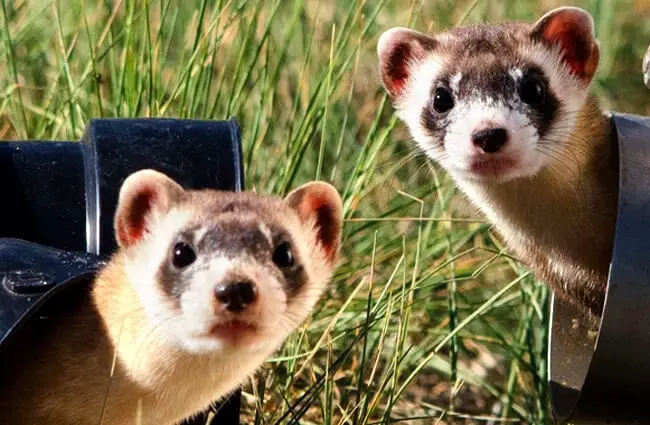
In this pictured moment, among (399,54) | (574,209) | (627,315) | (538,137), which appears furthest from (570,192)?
(399,54)

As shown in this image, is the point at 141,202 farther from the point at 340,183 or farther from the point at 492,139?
the point at 340,183

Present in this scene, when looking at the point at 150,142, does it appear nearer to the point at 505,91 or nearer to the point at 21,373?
the point at 21,373

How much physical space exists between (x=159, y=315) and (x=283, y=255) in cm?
29

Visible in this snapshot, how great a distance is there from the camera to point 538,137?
11.8ft

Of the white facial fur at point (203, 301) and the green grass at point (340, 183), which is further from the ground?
the white facial fur at point (203, 301)

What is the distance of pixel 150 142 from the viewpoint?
3545mm

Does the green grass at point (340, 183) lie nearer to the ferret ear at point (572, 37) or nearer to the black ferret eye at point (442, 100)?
the black ferret eye at point (442, 100)

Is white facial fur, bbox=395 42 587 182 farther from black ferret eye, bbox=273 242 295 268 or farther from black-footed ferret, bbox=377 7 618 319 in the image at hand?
black ferret eye, bbox=273 242 295 268

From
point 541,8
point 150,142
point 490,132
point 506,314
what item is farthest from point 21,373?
point 541,8

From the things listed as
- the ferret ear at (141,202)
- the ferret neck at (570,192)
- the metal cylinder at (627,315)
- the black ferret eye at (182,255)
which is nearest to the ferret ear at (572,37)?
the ferret neck at (570,192)

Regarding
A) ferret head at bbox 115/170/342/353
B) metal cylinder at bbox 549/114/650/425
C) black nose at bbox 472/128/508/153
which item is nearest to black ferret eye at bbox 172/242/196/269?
ferret head at bbox 115/170/342/353

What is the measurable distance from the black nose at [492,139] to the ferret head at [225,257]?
0.42 meters

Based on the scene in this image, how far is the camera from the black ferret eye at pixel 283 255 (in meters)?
3.05

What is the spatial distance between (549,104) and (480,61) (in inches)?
8.1
